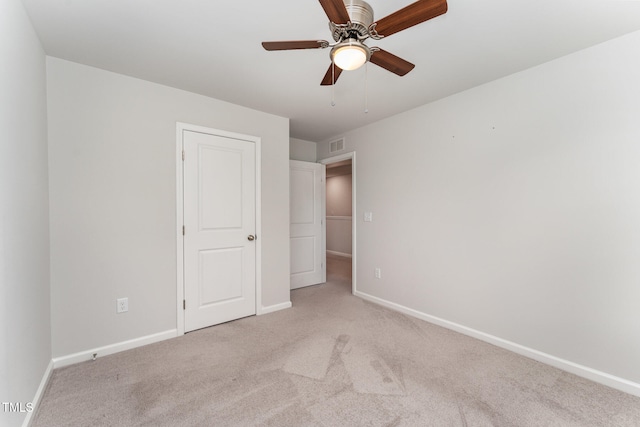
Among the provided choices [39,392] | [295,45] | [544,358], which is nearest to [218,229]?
[39,392]

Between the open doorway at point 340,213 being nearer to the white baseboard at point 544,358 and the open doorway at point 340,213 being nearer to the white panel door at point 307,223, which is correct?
the white panel door at point 307,223

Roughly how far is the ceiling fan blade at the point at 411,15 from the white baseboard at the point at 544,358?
2.62 metres

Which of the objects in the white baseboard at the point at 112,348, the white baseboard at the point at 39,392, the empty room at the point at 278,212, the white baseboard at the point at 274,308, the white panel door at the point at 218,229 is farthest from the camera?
the white baseboard at the point at 274,308

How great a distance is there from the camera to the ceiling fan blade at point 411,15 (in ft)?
3.87

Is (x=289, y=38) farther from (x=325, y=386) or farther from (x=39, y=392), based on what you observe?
(x=39, y=392)

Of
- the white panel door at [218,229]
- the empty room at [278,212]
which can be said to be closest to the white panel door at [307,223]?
the empty room at [278,212]

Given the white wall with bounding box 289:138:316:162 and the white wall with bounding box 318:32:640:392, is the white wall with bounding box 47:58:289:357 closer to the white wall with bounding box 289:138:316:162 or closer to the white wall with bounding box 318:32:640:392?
the white wall with bounding box 289:138:316:162

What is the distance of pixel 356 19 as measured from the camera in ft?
4.46

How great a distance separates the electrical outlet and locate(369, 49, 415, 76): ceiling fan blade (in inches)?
108

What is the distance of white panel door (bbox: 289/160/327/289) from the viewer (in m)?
4.34

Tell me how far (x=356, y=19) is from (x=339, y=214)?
6148 mm

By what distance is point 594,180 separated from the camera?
6.63ft

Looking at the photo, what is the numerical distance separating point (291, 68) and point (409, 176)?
1803 millimetres

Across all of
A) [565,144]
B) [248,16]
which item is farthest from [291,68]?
[565,144]
